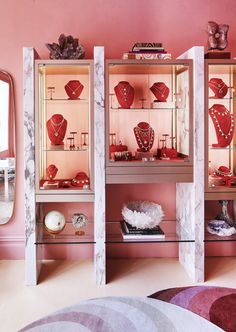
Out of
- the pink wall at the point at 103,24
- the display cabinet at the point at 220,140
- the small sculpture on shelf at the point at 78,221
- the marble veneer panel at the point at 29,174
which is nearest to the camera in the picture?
the marble veneer panel at the point at 29,174

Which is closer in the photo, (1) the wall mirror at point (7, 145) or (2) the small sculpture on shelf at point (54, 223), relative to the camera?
(2) the small sculpture on shelf at point (54, 223)

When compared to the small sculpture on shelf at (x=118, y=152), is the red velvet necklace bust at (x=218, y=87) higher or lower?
higher

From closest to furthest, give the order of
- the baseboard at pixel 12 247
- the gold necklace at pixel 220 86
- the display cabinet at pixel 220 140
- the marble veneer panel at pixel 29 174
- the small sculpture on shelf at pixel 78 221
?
the marble veneer panel at pixel 29 174, the display cabinet at pixel 220 140, the gold necklace at pixel 220 86, the small sculpture on shelf at pixel 78 221, the baseboard at pixel 12 247

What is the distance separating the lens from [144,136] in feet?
10.6

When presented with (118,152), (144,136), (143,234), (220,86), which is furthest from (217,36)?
(143,234)

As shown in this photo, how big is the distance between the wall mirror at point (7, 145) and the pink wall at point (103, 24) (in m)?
0.05

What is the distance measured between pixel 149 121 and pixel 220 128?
57 cm

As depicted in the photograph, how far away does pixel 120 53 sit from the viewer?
3.47m

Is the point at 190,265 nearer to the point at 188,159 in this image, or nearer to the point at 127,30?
the point at 188,159

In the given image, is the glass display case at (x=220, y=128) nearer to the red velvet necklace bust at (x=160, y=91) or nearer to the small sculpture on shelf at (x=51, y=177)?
the red velvet necklace bust at (x=160, y=91)

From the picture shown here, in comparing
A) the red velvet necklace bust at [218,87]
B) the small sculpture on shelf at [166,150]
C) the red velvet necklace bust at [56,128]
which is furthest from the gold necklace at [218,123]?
the red velvet necklace bust at [56,128]

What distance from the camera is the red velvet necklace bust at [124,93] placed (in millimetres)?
3193

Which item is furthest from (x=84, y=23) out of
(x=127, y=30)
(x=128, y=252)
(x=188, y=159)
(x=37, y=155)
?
(x=128, y=252)

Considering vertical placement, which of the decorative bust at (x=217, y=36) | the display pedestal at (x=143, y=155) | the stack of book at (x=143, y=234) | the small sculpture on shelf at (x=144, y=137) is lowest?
the stack of book at (x=143, y=234)
